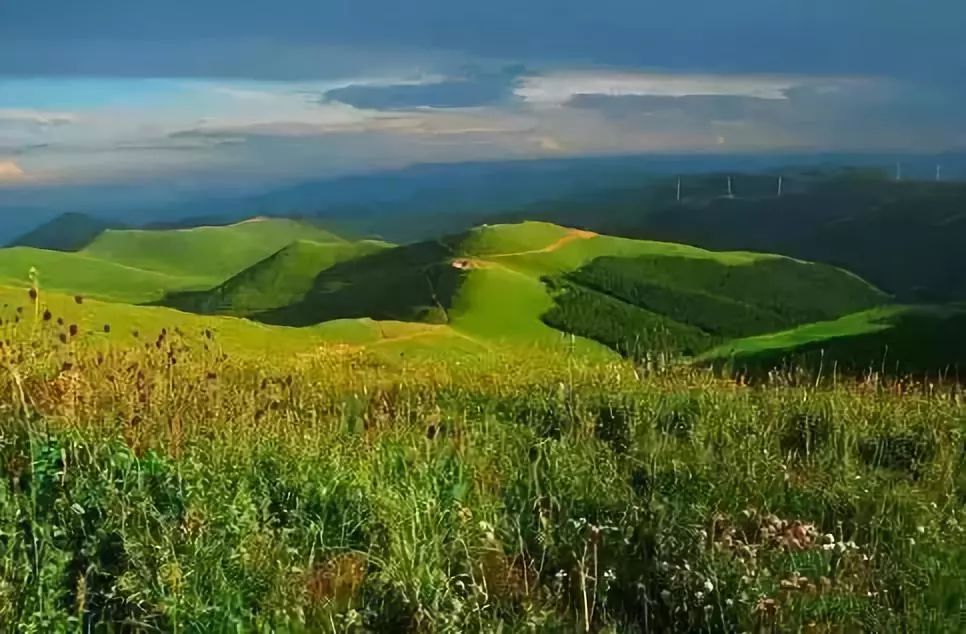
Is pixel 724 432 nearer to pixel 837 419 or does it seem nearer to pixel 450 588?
pixel 837 419

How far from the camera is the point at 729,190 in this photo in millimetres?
160000

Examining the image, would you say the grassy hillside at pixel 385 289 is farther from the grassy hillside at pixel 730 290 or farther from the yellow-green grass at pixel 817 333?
the yellow-green grass at pixel 817 333

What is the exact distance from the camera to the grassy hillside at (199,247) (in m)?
124

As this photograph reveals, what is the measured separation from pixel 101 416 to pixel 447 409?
245cm

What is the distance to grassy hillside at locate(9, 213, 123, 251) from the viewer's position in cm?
13635

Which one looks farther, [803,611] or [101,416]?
[101,416]

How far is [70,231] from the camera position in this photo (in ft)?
488

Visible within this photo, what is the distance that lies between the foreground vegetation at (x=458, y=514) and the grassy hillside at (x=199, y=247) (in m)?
112

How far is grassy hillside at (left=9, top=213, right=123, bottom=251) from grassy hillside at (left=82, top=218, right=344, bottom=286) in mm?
3668

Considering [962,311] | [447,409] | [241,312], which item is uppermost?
[447,409]

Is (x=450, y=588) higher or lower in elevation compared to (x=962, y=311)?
higher

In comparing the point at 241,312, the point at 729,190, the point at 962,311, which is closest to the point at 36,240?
the point at 241,312

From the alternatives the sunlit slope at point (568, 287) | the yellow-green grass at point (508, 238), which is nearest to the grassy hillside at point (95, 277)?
the sunlit slope at point (568, 287)

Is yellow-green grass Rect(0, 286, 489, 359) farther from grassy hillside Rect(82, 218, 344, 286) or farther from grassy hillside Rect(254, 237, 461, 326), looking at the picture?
grassy hillside Rect(82, 218, 344, 286)
